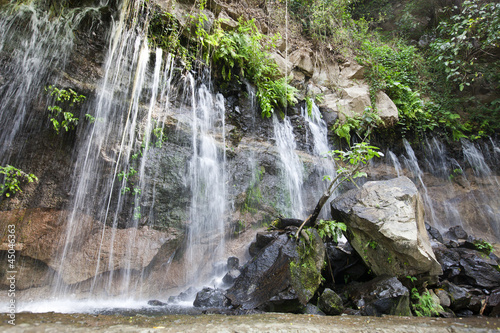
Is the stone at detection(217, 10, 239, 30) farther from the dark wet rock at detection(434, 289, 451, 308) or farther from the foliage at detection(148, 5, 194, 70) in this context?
the dark wet rock at detection(434, 289, 451, 308)

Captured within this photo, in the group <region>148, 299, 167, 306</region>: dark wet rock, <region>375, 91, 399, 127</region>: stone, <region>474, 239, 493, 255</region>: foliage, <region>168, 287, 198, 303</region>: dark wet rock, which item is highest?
<region>375, 91, 399, 127</region>: stone

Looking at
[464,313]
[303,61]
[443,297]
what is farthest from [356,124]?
[464,313]

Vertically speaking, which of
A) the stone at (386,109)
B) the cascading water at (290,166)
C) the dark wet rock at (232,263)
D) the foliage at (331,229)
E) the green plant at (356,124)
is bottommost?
the dark wet rock at (232,263)

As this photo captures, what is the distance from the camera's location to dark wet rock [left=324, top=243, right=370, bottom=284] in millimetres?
4961

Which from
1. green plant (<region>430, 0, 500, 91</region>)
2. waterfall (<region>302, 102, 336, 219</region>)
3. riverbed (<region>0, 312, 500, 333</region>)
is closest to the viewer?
riverbed (<region>0, 312, 500, 333</region>)

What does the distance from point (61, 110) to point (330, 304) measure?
6280 millimetres

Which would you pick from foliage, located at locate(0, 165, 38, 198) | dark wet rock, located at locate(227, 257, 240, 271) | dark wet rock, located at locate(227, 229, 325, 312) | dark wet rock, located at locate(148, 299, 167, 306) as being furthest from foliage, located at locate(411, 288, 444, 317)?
foliage, located at locate(0, 165, 38, 198)

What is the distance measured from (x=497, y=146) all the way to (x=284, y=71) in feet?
28.4

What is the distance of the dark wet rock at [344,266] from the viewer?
4.96 meters

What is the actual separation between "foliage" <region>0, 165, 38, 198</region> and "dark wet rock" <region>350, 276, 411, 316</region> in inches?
248

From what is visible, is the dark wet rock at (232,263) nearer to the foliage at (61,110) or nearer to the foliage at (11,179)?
the foliage at (11,179)

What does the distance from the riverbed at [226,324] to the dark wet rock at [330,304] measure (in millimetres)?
471

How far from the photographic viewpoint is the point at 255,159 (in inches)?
300

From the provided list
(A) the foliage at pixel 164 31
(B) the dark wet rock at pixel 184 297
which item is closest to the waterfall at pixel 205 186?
(B) the dark wet rock at pixel 184 297
